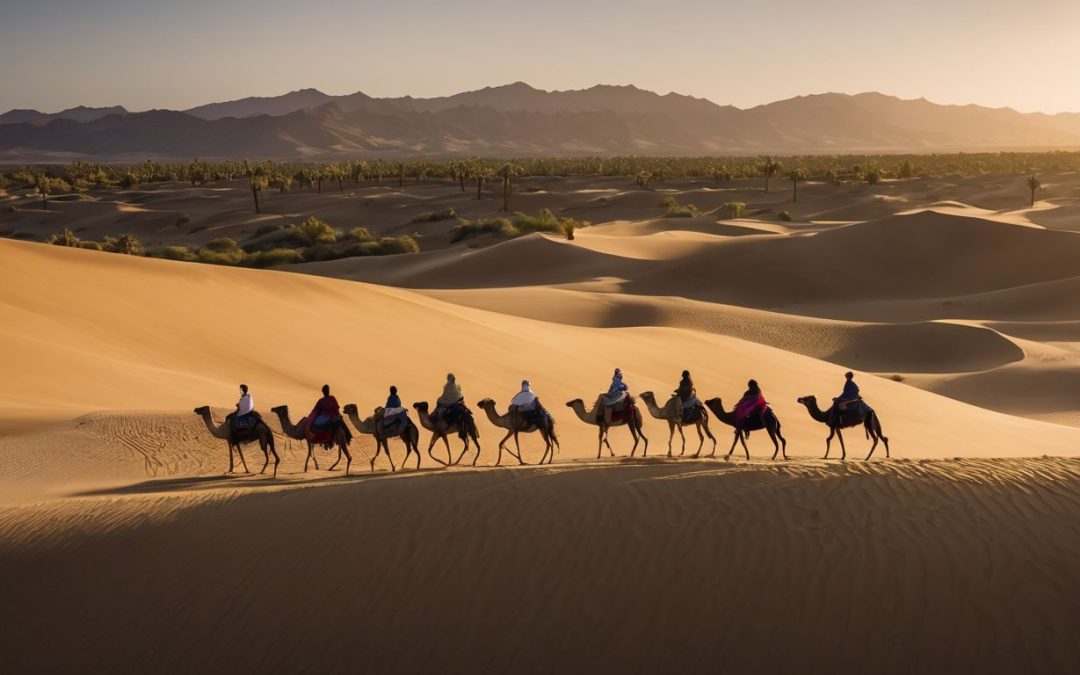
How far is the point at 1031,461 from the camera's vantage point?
10031 mm

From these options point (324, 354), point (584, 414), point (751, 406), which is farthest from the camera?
point (324, 354)

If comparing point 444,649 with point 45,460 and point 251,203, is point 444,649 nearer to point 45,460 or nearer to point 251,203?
point 45,460

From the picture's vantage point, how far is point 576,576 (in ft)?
27.1

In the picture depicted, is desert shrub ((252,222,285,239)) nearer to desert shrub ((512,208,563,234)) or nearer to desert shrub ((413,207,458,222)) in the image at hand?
desert shrub ((413,207,458,222))

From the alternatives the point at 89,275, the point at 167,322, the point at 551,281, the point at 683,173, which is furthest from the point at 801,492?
the point at 683,173

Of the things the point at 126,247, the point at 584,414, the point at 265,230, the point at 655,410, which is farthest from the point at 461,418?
the point at 265,230

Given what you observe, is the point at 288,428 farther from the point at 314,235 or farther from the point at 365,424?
the point at 314,235

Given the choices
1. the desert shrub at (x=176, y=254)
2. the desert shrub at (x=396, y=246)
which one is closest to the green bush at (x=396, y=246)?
the desert shrub at (x=396, y=246)

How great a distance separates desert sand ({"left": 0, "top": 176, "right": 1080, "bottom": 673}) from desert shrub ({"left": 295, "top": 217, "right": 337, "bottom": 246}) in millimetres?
32202

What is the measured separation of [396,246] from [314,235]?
596 cm

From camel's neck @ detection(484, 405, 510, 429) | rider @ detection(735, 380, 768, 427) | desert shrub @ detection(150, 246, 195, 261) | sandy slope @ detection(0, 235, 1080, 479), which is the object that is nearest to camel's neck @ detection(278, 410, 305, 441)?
camel's neck @ detection(484, 405, 510, 429)

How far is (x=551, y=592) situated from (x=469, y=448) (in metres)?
6.69

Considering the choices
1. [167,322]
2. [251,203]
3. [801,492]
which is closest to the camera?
[801,492]

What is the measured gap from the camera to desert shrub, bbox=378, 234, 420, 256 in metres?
55.6
